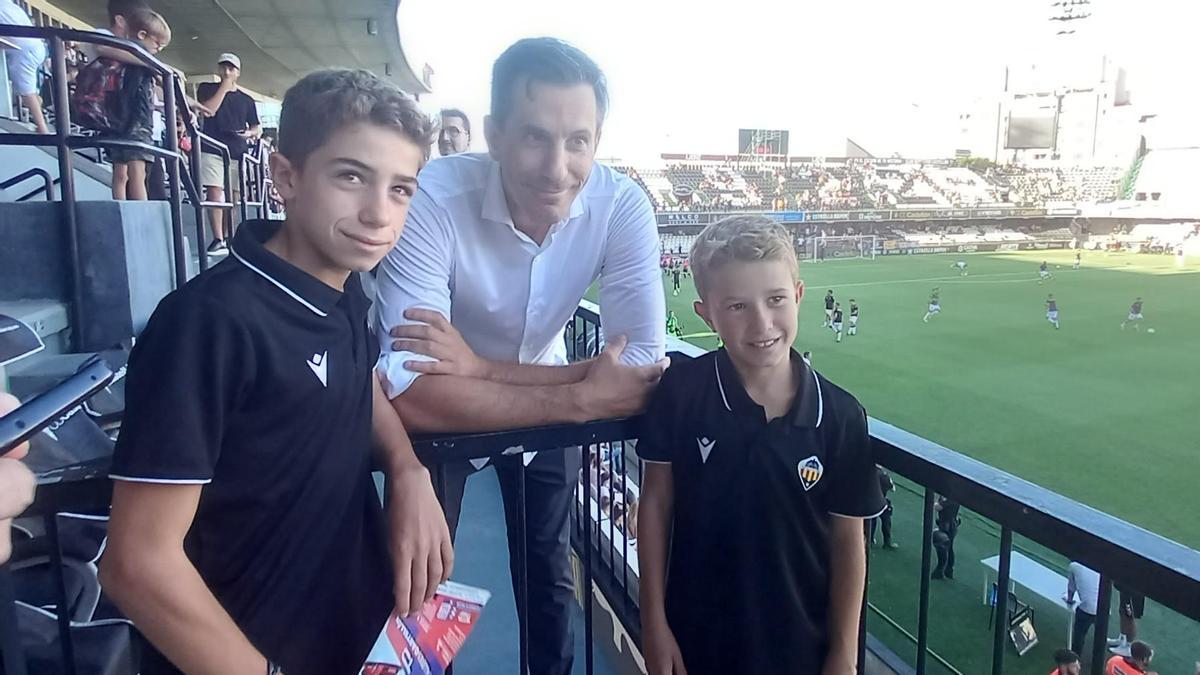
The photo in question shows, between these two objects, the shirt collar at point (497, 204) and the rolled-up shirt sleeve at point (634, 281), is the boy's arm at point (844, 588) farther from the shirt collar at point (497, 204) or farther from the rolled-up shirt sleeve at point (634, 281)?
the shirt collar at point (497, 204)

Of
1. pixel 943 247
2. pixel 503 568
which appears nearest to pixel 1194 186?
pixel 943 247

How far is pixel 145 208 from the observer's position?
3.62 meters

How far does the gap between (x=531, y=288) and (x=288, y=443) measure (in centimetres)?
89

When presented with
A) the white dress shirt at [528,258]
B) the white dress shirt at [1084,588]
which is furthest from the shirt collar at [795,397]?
the white dress shirt at [1084,588]

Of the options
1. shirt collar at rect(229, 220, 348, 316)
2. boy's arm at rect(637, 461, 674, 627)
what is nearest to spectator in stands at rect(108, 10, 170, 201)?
shirt collar at rect(229, 220, 348, 316)

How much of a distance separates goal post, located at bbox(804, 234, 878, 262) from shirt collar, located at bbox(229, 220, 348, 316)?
1782 inches

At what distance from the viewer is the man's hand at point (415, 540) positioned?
1259mm

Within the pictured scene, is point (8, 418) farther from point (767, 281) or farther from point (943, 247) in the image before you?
point (943, 247)

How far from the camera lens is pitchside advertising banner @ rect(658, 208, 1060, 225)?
44719 mm

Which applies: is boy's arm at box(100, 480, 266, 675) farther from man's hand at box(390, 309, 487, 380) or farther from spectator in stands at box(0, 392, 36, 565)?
man's hand at box(390, 309, 487, 380)

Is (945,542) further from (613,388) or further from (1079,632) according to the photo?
(613,388)

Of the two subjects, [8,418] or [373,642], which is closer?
[8,418]

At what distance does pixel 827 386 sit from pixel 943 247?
174 feet

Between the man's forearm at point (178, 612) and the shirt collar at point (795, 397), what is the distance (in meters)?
0.90
